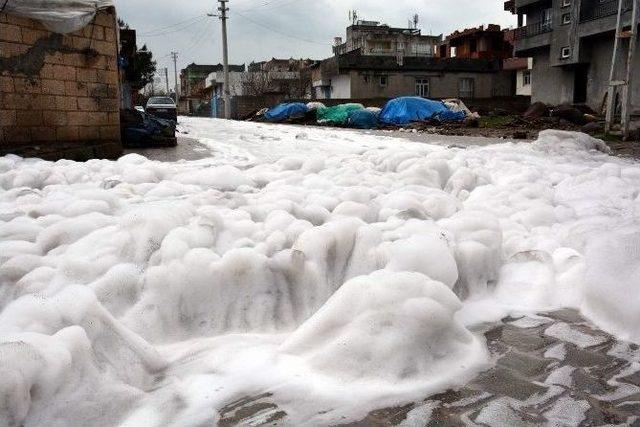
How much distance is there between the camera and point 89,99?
6797mm

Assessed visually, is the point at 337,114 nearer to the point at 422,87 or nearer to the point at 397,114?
the point at 397,114

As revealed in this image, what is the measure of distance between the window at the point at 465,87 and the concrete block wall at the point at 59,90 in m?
29.5

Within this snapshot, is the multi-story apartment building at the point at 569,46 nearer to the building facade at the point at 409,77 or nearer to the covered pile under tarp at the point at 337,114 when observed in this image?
the building facade at the point at 409,77

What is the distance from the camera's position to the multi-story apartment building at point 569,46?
2139 centimetres

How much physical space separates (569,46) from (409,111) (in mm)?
10735

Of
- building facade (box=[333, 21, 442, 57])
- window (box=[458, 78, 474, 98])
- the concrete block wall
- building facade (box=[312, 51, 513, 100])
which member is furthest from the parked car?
building facade (box=[333, 21, 442, 57])

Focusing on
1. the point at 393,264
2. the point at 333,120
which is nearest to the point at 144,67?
the point at 333,120

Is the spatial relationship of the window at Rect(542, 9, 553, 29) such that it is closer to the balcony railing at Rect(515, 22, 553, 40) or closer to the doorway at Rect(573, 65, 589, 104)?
the balcony railing at Rect(515, 22, 553, 40)

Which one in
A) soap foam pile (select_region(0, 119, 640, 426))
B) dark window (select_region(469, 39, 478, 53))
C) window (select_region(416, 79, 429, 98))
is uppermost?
dark window (select_region(469, 39, 478, 53))

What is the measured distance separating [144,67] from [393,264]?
119ft

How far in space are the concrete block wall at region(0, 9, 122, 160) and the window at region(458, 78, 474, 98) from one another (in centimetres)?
2947

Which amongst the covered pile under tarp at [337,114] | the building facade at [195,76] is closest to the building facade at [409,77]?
the covered pile under tarp at [337,114]

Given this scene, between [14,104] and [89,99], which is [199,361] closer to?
[14,104]

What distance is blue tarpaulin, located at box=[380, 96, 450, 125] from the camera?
17.1 metres
